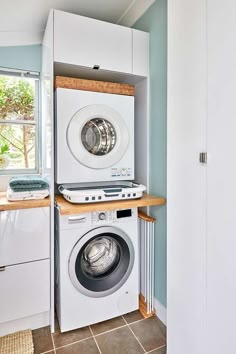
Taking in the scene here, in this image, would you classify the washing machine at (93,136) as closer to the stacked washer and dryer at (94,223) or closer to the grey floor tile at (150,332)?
the stacked washer and dryer at (94,223)

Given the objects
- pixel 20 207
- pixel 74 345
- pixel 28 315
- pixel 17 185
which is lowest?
pixel 74 345

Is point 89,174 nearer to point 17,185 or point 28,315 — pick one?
point 17,185

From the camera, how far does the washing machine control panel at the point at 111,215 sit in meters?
1.73

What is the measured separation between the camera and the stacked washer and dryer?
169 centimetres

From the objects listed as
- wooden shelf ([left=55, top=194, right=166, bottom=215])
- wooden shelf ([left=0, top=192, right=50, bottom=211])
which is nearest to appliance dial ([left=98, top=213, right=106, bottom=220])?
wooden shelf ([left=55, top=194, right=166, bottom=215])

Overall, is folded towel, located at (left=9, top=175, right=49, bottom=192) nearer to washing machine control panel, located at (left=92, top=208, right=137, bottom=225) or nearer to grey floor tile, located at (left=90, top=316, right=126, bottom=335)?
washing machine control panel, located at (left=92, top=208, right=137, bottom=225)

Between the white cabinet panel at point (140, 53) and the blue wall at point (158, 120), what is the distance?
4 centimetres

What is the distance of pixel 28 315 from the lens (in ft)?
5.56

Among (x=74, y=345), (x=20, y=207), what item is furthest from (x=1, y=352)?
(x=20, y=207)

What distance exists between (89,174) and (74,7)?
53.6 inches

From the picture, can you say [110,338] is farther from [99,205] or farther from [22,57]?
[22,57]
